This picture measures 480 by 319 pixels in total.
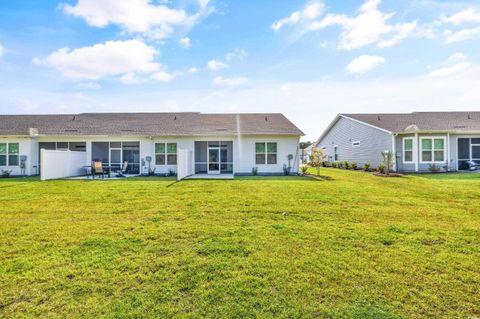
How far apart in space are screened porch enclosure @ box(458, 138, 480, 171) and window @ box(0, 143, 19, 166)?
32199 millimetres

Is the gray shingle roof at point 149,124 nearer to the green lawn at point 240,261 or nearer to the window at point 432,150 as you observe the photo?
the window at point 432,150

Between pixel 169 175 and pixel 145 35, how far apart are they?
8.51 m

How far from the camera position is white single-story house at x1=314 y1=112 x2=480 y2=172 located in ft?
60.5

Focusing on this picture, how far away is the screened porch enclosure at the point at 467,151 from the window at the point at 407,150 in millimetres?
4404

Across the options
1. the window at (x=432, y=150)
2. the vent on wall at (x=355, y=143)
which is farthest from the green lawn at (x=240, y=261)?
the vent on wall at (x=355, y=143)

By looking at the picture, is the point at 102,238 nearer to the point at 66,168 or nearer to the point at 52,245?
the point at 52,245

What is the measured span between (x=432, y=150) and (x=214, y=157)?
15624 mm

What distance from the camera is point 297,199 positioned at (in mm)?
8492

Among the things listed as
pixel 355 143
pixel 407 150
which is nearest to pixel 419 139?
pixel 407 150

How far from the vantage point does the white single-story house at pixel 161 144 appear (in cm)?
1780

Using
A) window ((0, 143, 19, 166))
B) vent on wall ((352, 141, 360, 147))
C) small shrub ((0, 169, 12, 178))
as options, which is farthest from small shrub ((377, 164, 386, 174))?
window ((0, 143, 19, 166))

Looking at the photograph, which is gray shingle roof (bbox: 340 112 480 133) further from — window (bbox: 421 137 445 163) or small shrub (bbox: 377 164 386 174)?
small shrub (bbox: 377 164 386 174)

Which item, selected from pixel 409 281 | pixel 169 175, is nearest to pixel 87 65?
pixel 169 175

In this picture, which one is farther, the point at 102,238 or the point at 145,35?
the point at 145,35
